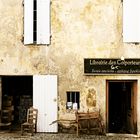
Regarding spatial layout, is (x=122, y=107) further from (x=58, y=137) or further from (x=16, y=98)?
(x=16, y=98)

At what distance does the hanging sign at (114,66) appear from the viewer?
1859 centimetres

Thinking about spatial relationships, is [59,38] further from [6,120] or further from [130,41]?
[6,120]

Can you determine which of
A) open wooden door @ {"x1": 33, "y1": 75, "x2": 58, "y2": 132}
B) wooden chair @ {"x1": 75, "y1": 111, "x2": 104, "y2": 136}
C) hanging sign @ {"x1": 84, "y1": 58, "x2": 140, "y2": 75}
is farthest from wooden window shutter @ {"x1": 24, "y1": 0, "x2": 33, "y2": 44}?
wooden chair @ {"x1": 75, "y1": 111, "x2": 104, "y2": 136}

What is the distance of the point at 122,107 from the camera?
21.6m

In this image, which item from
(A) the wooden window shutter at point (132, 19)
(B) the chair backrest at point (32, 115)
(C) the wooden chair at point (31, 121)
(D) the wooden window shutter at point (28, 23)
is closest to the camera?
(A) the wooden window shutter at point (132, 19)

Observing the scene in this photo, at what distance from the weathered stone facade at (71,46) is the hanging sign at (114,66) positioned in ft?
0.60

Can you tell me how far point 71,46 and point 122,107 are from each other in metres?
4.49

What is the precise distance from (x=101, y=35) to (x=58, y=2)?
2.22m

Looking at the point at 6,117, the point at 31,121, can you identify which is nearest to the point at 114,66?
the point at 31,121

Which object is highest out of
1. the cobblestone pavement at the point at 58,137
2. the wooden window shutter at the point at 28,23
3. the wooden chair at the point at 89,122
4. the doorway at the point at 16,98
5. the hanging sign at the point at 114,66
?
the wooden window shutter at the point at 28,23

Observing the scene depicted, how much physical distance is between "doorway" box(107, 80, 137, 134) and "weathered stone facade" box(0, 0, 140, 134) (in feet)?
1.75

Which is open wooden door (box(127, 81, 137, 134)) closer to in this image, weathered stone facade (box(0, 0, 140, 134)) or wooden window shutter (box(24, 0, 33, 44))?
weathered stone facade (box(0, 0, 140, 134))

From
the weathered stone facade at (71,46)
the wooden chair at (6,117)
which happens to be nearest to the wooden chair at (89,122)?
the weathered stone facade at (71,46)

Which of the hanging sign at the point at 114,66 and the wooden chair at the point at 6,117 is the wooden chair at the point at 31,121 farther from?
the hanging sign at the point at 114,66
